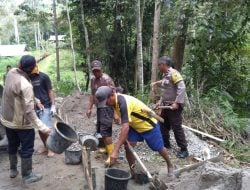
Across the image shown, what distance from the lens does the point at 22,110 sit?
538 centimetres

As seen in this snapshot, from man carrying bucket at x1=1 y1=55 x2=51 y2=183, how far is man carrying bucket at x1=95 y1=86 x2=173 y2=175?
38.5 inches

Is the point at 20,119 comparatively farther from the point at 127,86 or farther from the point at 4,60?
the point at 4,60

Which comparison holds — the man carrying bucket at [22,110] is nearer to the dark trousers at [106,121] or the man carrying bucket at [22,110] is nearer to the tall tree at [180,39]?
the dark trousers at [106,121]

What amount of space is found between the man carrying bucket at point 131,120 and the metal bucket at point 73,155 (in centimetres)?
122

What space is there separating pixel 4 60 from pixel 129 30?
35483 millimetres

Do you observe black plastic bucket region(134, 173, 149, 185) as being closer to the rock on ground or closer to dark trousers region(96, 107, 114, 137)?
the rock on ground

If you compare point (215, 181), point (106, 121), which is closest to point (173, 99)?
point (106, 121)

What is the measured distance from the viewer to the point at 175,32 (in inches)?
383

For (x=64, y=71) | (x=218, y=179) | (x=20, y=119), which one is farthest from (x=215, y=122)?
(x=64, y=71)

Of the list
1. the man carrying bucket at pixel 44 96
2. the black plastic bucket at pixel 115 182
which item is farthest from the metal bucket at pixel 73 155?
the black plastic bucket at pixel 115 182

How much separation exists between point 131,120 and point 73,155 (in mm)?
1737

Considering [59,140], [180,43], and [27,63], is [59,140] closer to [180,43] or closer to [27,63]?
[27,63]

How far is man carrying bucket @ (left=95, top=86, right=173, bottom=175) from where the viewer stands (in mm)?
4875

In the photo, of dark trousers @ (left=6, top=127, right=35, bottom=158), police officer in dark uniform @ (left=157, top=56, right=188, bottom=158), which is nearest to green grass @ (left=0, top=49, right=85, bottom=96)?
police officer in dark uniform @ (left=157, top=56, right=188, bottom=158)
